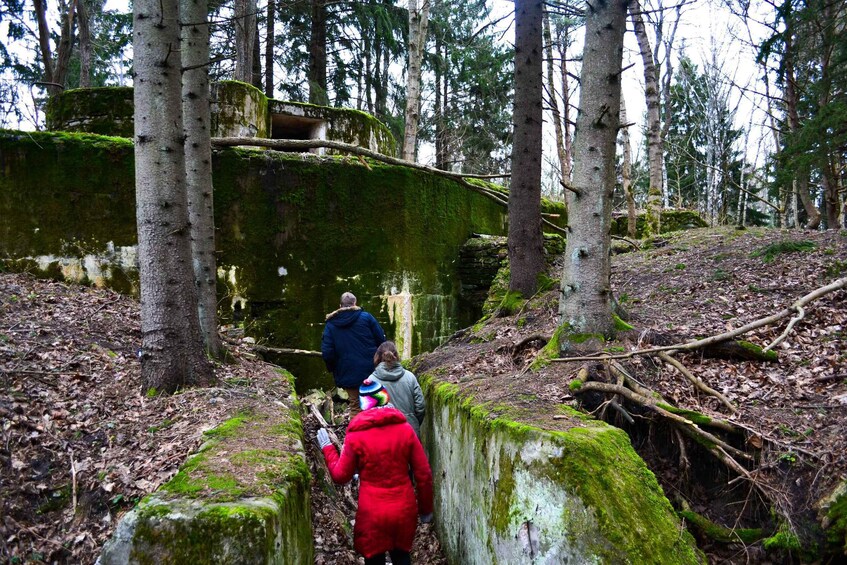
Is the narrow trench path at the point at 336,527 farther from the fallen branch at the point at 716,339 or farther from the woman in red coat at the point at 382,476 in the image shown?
the fallen branch at the point at 716,339

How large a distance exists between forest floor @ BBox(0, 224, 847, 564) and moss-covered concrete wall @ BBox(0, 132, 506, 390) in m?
1.48

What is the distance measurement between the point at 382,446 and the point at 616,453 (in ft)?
5.13

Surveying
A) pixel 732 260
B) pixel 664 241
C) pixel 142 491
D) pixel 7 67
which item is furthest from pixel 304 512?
pixel 7 67

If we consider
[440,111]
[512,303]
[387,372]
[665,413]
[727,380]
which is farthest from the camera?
[440,111]

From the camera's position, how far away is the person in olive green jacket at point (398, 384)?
505 cm

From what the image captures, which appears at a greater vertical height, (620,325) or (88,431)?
(620,325)

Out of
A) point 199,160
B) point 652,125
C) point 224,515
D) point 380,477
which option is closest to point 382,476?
point 380,477

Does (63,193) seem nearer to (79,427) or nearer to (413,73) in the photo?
(79,427)

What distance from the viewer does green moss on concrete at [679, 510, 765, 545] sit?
2.94 meters

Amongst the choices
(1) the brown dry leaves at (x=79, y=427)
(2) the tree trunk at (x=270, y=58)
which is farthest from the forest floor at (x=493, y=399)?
(2) the tree trunk at (x=270, y=58)

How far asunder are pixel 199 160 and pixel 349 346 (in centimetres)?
279

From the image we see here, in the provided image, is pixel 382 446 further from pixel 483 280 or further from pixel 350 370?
pixel 483 280

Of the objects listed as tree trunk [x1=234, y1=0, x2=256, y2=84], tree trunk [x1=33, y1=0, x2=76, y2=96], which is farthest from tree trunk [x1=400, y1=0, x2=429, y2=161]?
tree trunk [x1=33, y1=0, x2=76, y2=96]

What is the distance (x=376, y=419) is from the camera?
3693 mm
